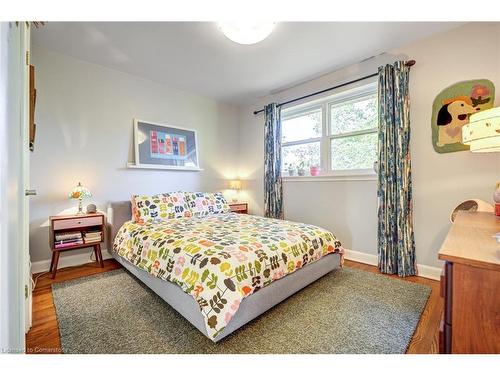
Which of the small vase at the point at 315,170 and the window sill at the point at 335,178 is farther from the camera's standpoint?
the small vase at the point at 315,170

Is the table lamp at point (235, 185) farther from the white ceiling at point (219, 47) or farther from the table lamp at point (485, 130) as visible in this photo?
the table lamp at point (485, 130)

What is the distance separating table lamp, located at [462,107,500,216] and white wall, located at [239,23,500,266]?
37.8 inches

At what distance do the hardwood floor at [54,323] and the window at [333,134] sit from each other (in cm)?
152

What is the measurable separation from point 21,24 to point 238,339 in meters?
2.15

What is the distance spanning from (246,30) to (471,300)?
6.21 ft

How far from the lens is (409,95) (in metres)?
2.36

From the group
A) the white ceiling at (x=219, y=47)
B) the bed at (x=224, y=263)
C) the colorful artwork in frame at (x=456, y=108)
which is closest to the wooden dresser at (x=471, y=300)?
the bed at (x=224, y=263)

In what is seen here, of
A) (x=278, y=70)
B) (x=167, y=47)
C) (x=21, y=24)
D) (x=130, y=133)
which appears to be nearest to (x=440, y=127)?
(x=278, y=70)

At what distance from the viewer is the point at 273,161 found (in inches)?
140

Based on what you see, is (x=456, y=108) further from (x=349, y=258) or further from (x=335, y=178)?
(x=349, y=258)

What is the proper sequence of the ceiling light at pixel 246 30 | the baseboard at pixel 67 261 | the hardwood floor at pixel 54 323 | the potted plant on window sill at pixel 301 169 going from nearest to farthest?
the hardwood floor at pixel 54 323
the ceiling light at pixel 246 30
the baseboard at pixel 67 261
the potted plant on window sill at pixel 301 169

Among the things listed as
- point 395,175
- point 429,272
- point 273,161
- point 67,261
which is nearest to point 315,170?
point 273,161

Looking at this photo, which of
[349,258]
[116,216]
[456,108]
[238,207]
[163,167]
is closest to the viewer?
[456,108]

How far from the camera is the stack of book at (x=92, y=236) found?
2.43m
